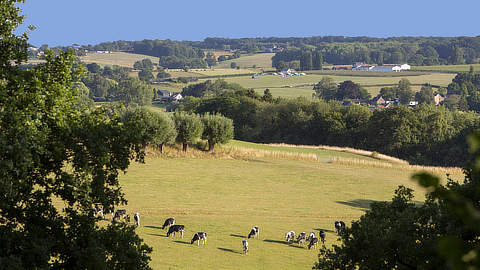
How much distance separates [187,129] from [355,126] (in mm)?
61763

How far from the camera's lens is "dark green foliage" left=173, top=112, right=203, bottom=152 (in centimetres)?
6019

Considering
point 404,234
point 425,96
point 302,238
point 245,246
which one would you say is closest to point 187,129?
point 302,238

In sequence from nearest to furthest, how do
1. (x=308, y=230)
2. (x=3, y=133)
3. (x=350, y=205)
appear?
(x=3, y=133) → (x=308, y=230) → (x=350, y=205)

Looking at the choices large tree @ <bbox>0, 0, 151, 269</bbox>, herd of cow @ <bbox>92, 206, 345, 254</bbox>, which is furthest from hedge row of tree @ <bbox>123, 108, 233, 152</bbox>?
large tree @ <bbox>0, 0, 151, 269</bbox>

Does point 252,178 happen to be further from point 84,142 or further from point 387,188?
point 84,142

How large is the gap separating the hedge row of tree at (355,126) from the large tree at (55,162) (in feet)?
307

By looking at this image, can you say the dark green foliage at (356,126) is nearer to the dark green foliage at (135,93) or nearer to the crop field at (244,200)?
the crop field at (244,200)

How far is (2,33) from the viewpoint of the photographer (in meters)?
15.5

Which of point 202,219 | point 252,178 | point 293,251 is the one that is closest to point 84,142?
point 293,251

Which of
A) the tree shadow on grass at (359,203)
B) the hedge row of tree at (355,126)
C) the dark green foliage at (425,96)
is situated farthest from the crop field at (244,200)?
the dark green foliage at (425,96)

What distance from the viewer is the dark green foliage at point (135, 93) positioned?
18862 centimetres

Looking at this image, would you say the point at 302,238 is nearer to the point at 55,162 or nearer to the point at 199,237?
the point at 199,237

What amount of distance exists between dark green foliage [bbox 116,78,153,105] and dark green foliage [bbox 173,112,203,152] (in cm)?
12800

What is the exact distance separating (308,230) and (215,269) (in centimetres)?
1067
